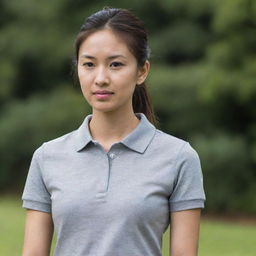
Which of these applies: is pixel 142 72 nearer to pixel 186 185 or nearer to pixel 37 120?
pixel 186 185

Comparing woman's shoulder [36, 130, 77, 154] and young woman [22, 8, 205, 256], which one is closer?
young woman [22, 8, 205, 256]

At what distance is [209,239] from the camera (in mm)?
8992

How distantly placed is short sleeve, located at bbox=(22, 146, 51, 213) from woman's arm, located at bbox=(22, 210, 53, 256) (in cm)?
2

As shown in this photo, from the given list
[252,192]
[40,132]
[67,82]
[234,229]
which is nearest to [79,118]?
[40,132]

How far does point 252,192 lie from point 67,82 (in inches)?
179

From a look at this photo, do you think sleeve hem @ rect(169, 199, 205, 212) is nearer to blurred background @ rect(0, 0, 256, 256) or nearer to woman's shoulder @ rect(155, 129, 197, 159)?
woman's shoulder @ rect(155, 129, 197, 159)

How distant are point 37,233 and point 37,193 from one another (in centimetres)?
10

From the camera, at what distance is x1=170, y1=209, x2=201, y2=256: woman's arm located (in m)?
2.01

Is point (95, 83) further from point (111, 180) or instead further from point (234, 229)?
point (234, 229)

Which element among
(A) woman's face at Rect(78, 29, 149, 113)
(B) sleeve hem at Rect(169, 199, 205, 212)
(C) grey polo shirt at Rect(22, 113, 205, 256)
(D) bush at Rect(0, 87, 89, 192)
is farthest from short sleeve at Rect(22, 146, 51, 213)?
(D) bush at Rect(0, 87, 89, 192)

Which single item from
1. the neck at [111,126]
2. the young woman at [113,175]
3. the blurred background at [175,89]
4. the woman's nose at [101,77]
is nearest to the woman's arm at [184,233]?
the young woman at [113,175]

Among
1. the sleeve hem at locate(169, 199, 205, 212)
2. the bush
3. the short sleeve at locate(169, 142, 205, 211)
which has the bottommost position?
the sleeve hem at locate(169, 199, 205, 212)


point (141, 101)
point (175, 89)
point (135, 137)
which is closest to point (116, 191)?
point (135, 137)

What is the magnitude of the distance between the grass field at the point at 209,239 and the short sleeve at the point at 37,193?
4854 mm
